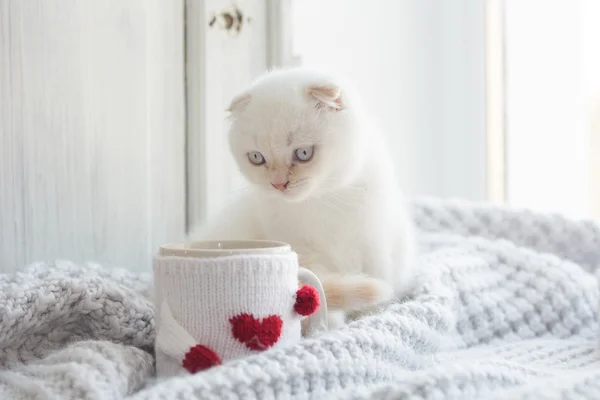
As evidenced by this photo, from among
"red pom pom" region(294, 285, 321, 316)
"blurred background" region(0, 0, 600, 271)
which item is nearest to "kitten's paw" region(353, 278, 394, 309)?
"red pom pom" region(294, 285, 321, 316)

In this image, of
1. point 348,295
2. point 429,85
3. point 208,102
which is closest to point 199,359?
point 348,295

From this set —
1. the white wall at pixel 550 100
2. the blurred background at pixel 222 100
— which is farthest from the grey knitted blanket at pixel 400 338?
the white wall at pixel 550 100

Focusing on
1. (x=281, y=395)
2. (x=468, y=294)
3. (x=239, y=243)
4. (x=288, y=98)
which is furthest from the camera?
(x=468, y=294)

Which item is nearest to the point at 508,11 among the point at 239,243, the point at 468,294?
the point at 468,294

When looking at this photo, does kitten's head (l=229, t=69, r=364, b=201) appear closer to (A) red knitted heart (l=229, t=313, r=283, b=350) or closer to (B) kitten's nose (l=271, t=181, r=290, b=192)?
(B) kitten's nose (l=271, t=181, r=290, b=192)

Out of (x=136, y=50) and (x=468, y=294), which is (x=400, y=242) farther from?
(x=136, y=50)

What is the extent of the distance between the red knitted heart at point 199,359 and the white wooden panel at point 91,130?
1.22ft

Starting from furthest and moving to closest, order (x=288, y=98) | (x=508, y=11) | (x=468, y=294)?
(x=508, y=11), (x=468, y=294), (x=288, y=98)

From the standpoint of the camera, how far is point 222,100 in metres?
1.11

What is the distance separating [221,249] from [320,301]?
12cm

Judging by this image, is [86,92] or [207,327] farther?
[86,92]

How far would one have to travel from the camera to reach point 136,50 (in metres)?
1.00

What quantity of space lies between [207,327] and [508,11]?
1.25 metres

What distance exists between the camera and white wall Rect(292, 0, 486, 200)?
4.89ft
